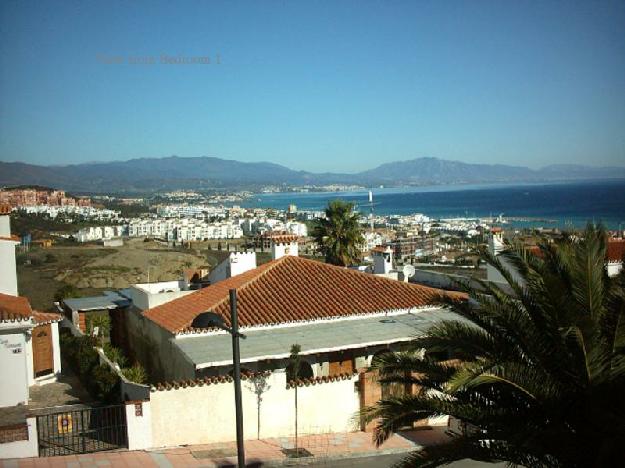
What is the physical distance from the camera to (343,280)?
783 inches

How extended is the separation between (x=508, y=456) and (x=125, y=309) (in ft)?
59.4

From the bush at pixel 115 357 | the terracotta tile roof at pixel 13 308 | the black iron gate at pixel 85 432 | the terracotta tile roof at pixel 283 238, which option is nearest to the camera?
the black iron gate at pixel 85 432

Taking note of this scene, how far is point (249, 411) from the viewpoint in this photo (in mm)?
→ 13438

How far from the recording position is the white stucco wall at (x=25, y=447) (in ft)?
37.7

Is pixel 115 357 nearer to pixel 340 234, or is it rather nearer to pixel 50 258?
pixel 340 234

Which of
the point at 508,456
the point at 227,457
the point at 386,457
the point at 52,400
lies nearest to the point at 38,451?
the point at 227,457

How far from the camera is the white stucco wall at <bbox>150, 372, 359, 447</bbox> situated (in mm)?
12711

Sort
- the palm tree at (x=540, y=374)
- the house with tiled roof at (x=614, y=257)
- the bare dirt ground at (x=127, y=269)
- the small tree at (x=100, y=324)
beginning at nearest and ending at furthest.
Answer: the palm tree at (x=540, y=374) → the house with tiled roof at (x=614, y=257) → the small tree at (x=100, y=324) → the bare dirt ground at (x=127, y=269)

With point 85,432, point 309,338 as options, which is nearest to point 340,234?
point 309,338

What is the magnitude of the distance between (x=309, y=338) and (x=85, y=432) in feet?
→ 17.9

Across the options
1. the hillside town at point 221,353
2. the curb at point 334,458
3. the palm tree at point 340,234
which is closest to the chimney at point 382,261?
the hillside town at point 221,353

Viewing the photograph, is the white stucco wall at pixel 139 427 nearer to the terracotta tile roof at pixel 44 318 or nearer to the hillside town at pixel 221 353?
the hillside town at pixel 221 353

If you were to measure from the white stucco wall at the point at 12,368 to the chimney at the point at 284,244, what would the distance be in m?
9.40

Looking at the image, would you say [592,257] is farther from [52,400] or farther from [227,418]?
[52,400]
